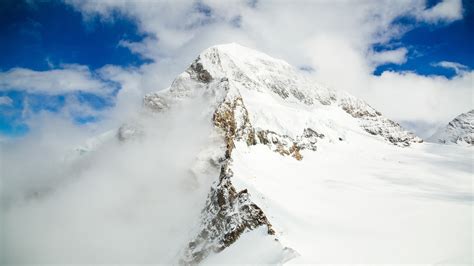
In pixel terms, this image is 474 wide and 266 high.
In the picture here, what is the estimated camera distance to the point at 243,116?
207ft

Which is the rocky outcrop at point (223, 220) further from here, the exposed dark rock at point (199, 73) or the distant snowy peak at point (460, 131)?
the distant snowy peak at point (460, 131)

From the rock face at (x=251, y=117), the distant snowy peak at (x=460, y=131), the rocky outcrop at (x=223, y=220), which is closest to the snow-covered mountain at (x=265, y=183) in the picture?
the rocky outcrop at (x=223, y=220)

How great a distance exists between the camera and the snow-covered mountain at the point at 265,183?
26.4 metres

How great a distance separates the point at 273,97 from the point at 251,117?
90.1 ft

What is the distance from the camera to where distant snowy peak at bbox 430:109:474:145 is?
127 meters

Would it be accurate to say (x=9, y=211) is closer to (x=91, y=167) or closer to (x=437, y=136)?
(x=91, y=167)

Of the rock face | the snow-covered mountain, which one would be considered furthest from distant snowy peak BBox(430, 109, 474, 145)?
the snow-covered mountain

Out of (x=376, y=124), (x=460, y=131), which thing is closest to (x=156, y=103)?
(x=376, y=124)

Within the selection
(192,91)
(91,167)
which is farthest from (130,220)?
(91,167)

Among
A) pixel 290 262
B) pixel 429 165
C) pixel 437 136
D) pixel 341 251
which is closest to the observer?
pixel 290 262

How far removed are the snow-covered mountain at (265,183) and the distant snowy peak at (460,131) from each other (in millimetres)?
30064

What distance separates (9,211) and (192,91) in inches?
3609

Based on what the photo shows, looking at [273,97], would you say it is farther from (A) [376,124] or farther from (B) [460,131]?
(B) [460,131]

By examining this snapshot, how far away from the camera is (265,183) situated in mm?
45469
